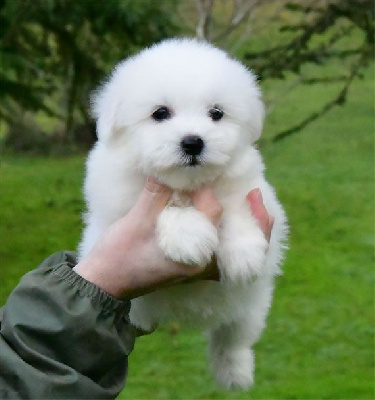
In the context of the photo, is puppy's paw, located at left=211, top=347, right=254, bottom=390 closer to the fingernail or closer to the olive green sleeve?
the olive green sleeve

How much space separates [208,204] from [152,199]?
0.13 m

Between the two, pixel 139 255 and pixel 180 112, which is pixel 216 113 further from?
pixel 139 255

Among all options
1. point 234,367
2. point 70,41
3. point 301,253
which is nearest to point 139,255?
point 234,367

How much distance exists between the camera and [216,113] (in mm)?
1820

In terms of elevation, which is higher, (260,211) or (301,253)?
(260,211)

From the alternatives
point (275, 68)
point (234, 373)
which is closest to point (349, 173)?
point (275, 68)

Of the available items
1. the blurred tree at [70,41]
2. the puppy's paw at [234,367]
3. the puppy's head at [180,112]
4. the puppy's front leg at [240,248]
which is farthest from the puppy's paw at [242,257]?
the blurred tree at [70,41]

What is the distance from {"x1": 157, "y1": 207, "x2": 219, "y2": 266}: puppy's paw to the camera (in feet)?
5.63

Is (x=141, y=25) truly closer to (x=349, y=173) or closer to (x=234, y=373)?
(x=234, y=373)

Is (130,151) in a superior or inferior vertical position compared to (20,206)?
superior

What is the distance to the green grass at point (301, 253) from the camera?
613cm

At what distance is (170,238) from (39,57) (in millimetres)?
4922

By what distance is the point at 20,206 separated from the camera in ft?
33.9

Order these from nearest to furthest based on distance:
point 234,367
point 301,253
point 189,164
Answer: point 189,164 < point 234,367 < point 301,253
